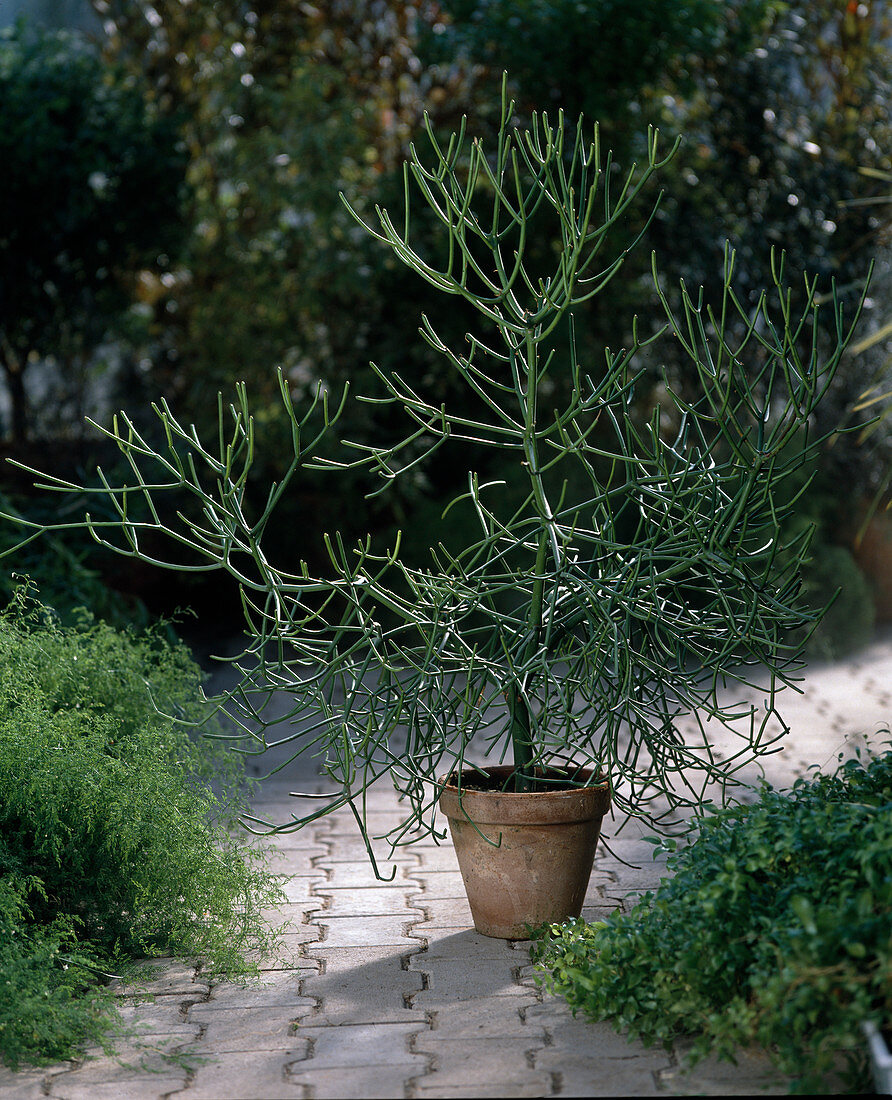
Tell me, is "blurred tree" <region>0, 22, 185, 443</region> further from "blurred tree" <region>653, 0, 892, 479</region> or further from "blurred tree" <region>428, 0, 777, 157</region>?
"blurred tree" <region>653, 0, 892, 479</region>

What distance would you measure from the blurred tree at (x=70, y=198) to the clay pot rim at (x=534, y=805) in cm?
517

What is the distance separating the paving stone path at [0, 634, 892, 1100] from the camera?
2.22 meters

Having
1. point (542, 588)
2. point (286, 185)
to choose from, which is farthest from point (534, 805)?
point (286, 185)

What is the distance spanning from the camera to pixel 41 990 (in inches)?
93.2

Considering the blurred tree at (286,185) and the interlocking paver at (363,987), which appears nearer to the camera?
the interlocking paver at (363,987)

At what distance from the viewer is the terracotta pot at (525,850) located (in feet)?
9.35

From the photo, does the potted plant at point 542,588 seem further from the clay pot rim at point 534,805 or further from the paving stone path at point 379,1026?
the paving stone path at point 379,1026

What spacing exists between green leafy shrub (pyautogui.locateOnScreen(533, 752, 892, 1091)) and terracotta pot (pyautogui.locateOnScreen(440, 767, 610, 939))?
0.83 ft

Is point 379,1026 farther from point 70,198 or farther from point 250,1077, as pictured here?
point 70,198

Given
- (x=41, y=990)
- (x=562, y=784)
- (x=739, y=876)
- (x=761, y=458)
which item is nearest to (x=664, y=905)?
(x=739, y=876)

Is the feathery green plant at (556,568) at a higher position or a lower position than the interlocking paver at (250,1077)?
higher

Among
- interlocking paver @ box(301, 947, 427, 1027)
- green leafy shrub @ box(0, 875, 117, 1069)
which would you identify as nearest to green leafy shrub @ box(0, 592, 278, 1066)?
green leafy shrub @ box(0, 875, 117, 1069)


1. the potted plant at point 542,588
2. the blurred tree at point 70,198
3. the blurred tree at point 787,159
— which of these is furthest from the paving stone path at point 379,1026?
the blurred tree at point 787,159

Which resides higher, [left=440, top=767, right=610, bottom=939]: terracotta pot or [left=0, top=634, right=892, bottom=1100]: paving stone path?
[left=440, top=767, right=610, bottom=939]: terracotta pot
